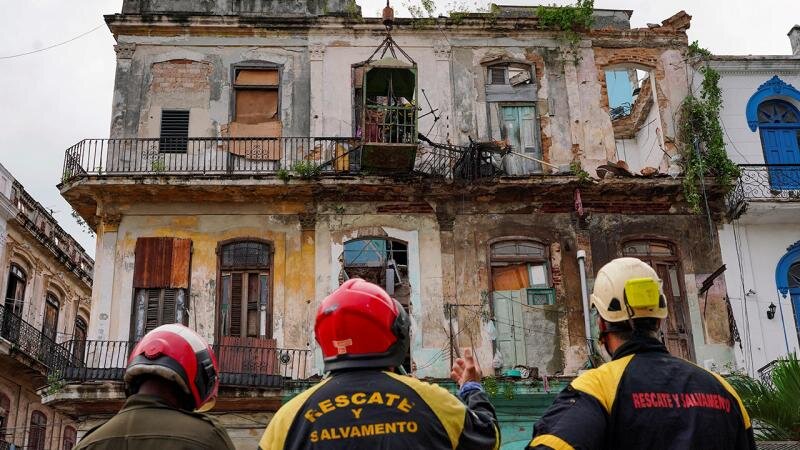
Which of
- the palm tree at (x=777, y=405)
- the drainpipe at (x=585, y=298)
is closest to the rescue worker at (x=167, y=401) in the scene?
the palm tree at (x=777, y=405)

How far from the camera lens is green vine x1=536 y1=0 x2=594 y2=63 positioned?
20125mm

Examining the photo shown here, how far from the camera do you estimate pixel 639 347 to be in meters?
3.79

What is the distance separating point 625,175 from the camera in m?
18.9

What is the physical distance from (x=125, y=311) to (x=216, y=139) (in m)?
3.86

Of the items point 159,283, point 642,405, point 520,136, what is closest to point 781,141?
point 520,136

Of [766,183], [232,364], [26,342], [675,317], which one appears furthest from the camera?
[26,342]

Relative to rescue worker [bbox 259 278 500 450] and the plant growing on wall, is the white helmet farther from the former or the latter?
the plant growing on wall

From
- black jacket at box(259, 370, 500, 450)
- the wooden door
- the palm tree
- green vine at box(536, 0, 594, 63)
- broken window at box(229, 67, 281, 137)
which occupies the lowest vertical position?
black jacket at box(259, 370, 500, 450)

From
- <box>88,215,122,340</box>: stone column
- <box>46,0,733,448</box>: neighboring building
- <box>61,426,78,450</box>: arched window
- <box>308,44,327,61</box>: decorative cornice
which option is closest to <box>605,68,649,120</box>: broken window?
<box>46,0,733,448</box>: neighboring building

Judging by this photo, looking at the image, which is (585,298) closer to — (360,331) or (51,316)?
(360,331)

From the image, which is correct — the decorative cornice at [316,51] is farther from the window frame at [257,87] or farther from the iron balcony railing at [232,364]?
the iron balcony railing at [232,364]

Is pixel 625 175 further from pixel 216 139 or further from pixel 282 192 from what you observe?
pixel 216 139

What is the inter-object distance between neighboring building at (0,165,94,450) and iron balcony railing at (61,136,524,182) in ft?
19.0

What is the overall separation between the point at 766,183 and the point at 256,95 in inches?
432
